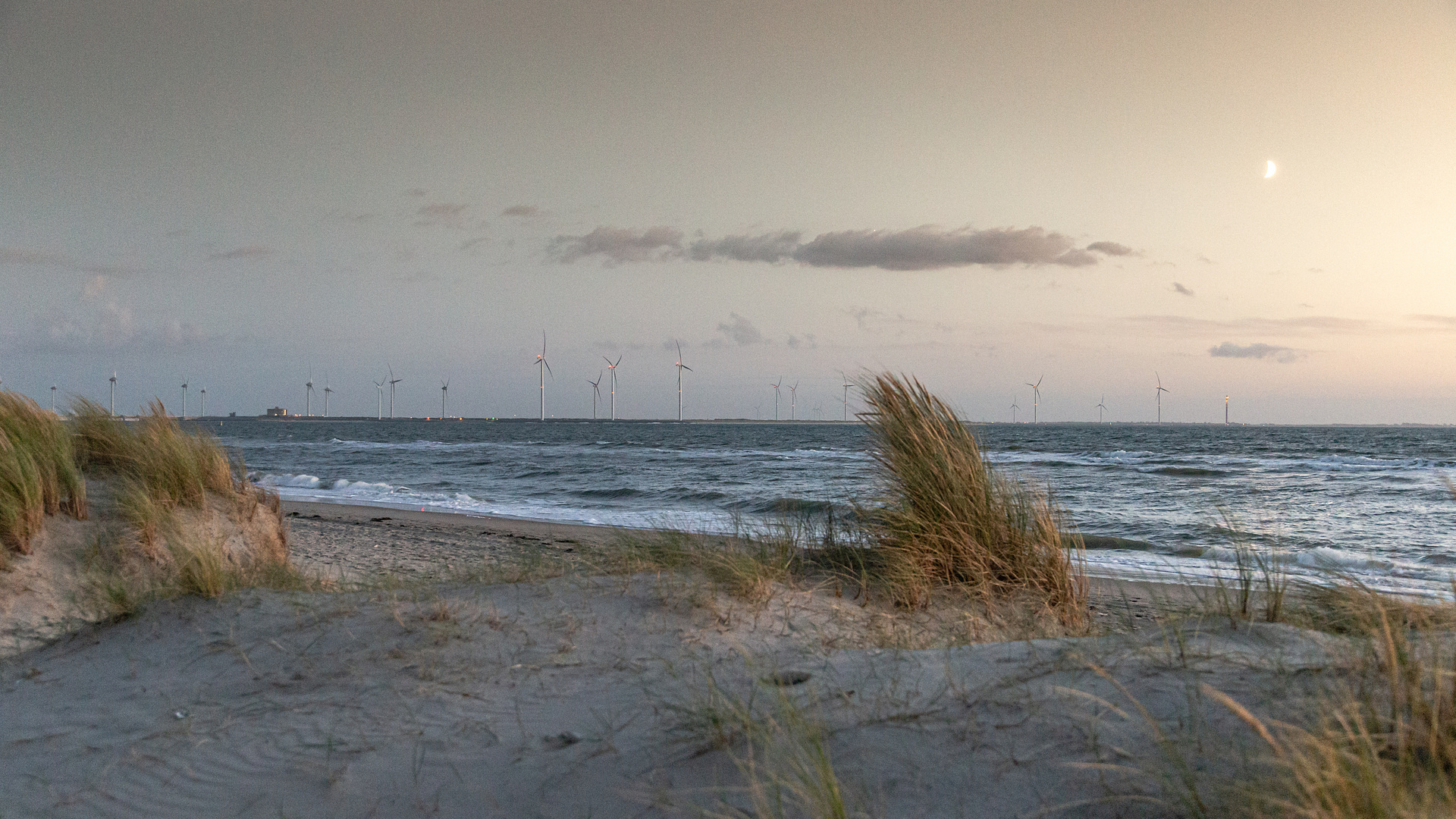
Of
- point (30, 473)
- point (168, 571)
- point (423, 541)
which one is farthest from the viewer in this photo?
point (423, 541)

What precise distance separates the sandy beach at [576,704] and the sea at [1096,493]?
179 centimetres

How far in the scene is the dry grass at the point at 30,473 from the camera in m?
6.38

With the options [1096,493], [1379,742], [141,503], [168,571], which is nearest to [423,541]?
[141,503]

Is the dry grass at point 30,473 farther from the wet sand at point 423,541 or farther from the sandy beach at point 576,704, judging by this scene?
the wet sand at point 423,541

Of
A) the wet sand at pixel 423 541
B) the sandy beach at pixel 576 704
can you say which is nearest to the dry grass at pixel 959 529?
the sandy beach at pixel 576 704

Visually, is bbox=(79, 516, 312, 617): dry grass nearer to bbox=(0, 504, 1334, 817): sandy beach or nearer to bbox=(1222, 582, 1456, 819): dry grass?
bbox=(0, 504, 1334, 817): sandy beach

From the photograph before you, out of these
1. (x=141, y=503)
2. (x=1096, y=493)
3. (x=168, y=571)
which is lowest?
(x=1096, y=493)

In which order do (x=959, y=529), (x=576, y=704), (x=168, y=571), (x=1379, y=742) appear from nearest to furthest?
1. (x=1379, y=742)
2. (x=576, y=704)
3. (x=959, y=529)
4. (x=168, y=571)

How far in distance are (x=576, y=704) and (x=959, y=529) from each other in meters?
3.09

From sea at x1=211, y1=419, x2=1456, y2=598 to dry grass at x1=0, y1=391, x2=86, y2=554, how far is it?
4.89 meters

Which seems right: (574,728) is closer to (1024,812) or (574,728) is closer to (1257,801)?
(1024,812)

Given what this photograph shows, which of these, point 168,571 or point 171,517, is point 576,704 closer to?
point 168,571

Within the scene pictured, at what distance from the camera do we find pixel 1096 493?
20.4 m

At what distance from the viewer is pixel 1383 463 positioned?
34312 mm
